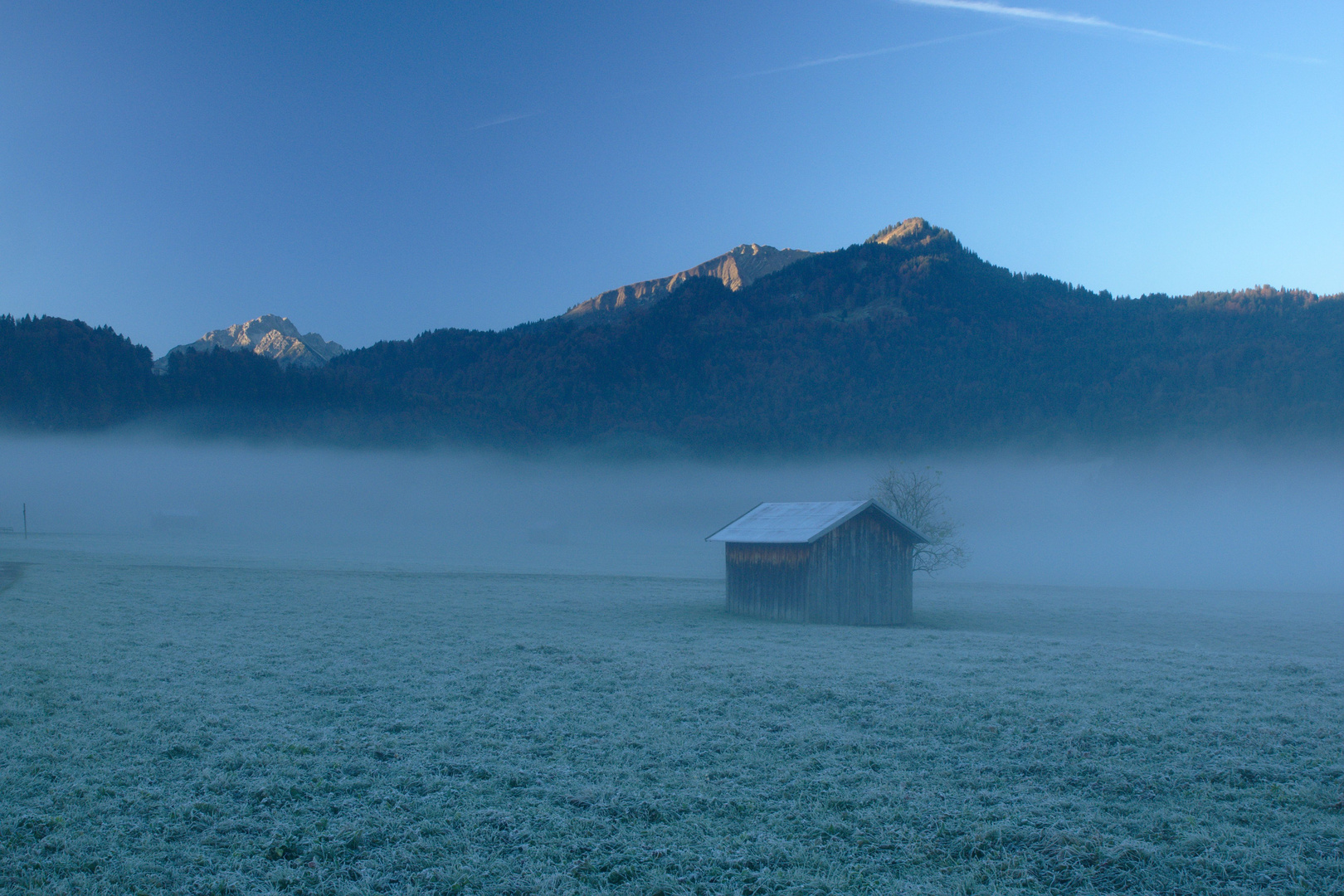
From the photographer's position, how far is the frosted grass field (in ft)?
21.9

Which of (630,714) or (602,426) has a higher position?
(602,426)

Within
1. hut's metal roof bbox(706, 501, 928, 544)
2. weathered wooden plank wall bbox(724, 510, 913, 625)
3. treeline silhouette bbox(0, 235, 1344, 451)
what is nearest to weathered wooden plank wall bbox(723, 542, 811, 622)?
weathered wooden plank wall bbox(724, 510, 913, 625)

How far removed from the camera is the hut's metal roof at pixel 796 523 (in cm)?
2805

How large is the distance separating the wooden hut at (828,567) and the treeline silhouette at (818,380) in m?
130

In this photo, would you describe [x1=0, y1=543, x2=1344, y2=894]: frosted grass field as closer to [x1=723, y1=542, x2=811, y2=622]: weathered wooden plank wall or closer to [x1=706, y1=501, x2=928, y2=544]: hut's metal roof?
[x1=723, y1=542, x2=811, y2=622]: weathered wooden plank wall

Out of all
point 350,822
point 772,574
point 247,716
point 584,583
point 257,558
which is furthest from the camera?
point 257,558

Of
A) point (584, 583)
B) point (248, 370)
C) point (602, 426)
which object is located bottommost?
point (584, 583)

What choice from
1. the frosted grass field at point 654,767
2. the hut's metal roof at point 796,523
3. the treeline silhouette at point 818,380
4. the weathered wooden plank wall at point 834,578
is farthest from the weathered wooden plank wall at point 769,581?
the treeline silhouette at point 818,380

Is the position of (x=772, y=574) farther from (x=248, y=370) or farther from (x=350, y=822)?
(x=248, y=370)

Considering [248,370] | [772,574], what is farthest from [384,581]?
[248,370]

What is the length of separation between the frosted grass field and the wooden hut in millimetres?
8094

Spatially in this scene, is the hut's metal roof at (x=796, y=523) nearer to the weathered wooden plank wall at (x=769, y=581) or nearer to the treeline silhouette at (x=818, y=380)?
the weathered wooden plank wall at (x=769, y=581)

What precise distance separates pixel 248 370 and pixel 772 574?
176 meters

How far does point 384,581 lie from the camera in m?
37.8
